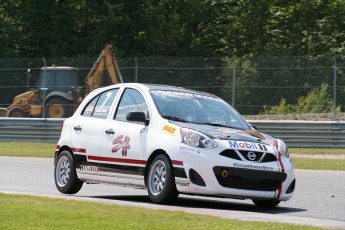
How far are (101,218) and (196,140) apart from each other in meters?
2.31

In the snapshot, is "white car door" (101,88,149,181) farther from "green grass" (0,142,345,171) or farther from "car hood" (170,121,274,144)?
"green grass" (0,142,345,171)

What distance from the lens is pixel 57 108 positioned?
29.3 metres

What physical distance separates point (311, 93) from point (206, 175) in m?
15.0

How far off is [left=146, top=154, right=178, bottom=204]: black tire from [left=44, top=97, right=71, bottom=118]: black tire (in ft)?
58.6

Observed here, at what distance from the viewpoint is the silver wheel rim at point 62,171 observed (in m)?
13.0

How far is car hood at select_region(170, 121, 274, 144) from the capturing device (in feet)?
36.3

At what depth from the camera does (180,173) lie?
10953mm

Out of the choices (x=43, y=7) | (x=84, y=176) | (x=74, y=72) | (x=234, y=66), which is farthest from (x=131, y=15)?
(x=84, y=176)

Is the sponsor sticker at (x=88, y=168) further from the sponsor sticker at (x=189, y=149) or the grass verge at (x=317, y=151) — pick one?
the grass verge at (x=317, y=151)

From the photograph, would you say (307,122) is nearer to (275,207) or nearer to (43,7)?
(275,207)

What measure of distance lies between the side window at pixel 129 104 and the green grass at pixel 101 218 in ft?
6.88

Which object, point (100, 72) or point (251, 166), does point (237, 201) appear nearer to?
point (251, 166)

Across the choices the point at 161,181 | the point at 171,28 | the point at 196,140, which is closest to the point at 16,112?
the point at 171,28

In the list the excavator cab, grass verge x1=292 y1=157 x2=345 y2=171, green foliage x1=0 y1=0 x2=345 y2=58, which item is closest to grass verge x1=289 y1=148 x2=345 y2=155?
grass verge x1=292 y1=157 x2=345 y2=171
